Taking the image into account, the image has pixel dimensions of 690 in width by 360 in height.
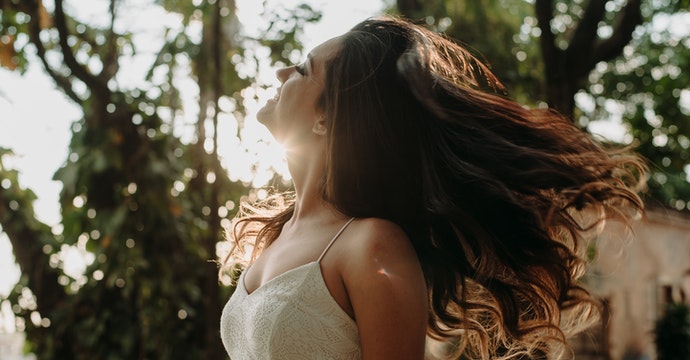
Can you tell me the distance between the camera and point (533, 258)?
207 centimetres

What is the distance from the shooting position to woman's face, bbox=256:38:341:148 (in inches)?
82.8

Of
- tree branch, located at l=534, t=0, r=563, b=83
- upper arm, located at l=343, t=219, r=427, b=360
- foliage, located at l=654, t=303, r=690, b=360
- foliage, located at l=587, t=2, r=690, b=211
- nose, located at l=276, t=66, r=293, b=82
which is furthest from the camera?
foliage, located at l=654, t=303, r=690, b=360

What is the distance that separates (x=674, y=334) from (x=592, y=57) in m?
8.64

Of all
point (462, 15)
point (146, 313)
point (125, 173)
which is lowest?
point (146, 313)

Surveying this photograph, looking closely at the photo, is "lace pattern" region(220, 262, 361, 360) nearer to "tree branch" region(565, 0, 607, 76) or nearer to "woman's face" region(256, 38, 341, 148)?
"woman's face" region(256, 38, 341, 148)

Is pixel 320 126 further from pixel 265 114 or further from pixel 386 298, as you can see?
pixel 386 298

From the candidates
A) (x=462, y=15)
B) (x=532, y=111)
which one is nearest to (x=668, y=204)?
(x=462, y=15)

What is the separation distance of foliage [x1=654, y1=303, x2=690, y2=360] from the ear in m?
12.7

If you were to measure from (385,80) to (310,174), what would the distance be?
0.32 meters

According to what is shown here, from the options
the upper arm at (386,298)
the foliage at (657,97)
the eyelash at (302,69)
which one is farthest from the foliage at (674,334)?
the upper arm at (386,298)

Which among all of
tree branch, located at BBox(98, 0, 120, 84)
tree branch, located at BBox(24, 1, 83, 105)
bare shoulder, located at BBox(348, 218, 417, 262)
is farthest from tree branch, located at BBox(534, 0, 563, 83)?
bare shoulder, located at BBox(348, 218, 417, 262)

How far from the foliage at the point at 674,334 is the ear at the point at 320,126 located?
12.7 m

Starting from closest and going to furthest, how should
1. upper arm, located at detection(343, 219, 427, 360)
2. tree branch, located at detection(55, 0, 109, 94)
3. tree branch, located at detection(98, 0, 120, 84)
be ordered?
upper arm, located at detection(343, 219, 427, 360) → tree branch, located at detection(55, 0, 109, 94) → tree branch, located at detection(98, 0, 120, 84)

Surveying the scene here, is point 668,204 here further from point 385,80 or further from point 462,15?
point 385,80
